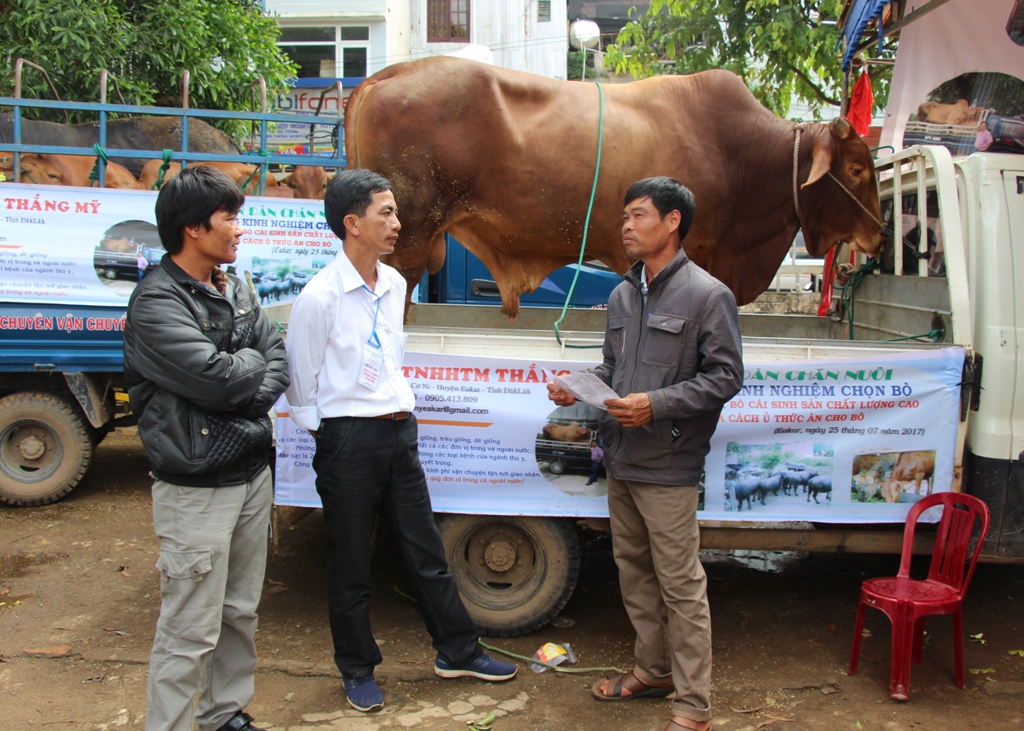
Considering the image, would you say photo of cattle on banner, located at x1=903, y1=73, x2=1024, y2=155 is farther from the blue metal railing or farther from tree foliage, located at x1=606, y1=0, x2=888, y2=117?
the blue metal railing

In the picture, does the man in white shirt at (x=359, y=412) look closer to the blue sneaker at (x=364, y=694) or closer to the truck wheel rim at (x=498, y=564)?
the blue sneaker at (x=364, y=694)

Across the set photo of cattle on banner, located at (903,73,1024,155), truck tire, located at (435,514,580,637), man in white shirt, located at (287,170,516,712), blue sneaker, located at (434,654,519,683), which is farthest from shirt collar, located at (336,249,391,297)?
photo of cattle on banner, located at (903,73,1024,155)

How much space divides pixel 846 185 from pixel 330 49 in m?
18.0

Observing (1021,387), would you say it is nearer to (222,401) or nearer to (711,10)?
(222,401)

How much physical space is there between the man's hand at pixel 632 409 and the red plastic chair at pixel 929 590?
126 cm

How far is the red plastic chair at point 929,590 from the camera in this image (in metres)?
3.16

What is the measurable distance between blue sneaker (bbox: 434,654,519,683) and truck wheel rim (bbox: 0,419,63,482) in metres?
3.49

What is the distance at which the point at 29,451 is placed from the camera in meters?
5.45

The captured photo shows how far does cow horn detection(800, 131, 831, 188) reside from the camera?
14.5ft

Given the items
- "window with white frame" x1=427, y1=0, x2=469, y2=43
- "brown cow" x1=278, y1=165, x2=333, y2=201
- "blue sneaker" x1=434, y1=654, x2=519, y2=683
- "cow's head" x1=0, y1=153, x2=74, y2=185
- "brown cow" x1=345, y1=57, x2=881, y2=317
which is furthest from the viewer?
"window with white frame" x1=427, y1=0, x2=469, y2=43

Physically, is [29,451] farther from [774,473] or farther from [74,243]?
[774,473]

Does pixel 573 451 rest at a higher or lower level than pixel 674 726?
higher

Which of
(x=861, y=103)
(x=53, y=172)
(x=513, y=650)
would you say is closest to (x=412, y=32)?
(x=53, y=172)

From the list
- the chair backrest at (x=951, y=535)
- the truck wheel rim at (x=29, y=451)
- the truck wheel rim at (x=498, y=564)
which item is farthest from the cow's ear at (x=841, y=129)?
the truck wheel rim at (x=29, y=451)
